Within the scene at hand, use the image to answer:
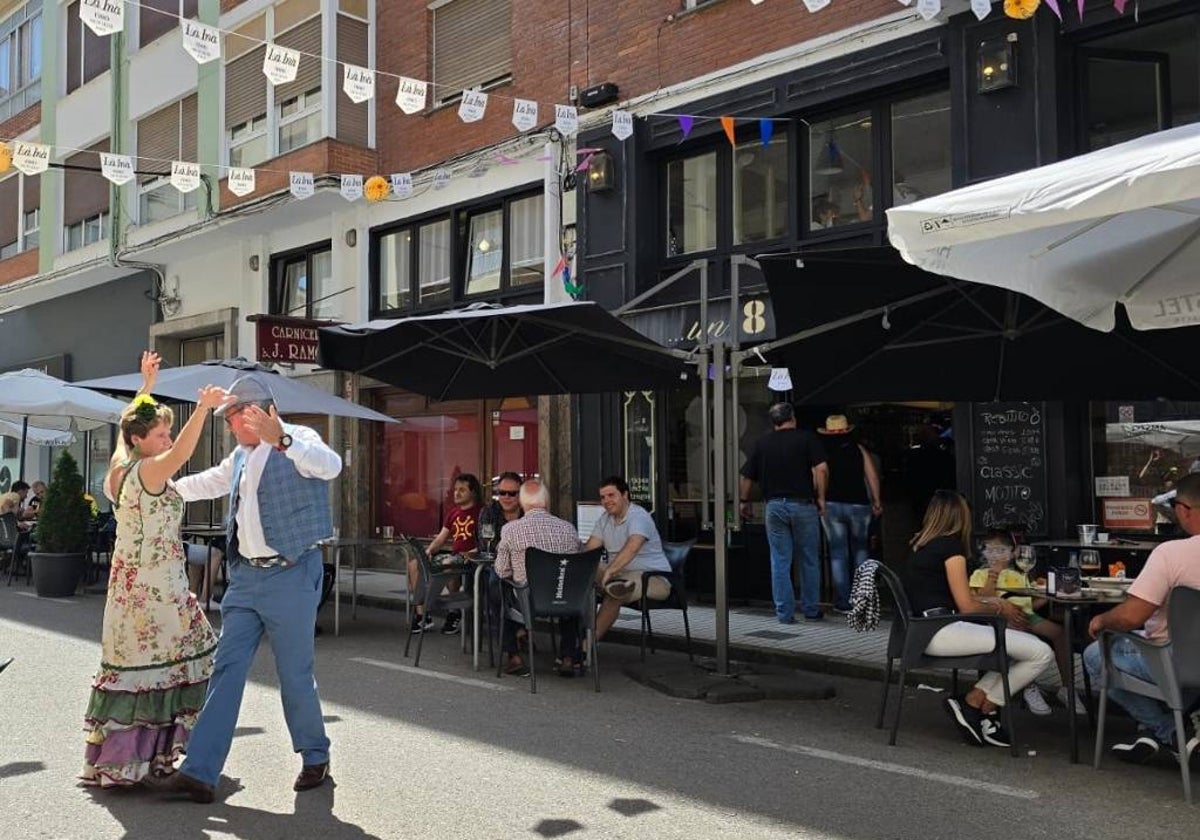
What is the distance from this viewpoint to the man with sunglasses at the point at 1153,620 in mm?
5043

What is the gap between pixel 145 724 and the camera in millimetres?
4832

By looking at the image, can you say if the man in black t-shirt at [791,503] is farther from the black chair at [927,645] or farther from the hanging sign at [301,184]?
the hanging sign at [301,184]

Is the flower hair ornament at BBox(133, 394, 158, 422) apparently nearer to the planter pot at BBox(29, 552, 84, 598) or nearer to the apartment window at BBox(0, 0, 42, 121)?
the planter pot at BBox(29, 552, 84, 598)

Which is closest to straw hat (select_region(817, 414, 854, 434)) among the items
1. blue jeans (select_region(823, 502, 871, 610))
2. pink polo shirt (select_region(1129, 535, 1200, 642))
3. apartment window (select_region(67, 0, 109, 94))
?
blue jeans (select_region(823, 502, 871, 610))

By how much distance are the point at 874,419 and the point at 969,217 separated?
627 cm

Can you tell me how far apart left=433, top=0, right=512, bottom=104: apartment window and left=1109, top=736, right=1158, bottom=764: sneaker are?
11116 mm

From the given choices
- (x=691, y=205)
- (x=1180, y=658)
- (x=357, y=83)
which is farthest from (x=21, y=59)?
(x=1180, y=658)

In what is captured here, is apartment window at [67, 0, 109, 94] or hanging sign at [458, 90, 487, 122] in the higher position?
apartment window at [67, 0, 109, 94]

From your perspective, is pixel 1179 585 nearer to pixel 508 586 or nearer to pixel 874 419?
pixel 508 586

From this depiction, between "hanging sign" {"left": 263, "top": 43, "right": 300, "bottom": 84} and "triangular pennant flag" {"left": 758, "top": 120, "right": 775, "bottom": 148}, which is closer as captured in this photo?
"hanging sign" {"left": 263, "top": 43, "right": 300, "bottom": 84}

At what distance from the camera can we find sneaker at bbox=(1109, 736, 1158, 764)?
5.35 m

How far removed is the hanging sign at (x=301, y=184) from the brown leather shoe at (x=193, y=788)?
1070cm

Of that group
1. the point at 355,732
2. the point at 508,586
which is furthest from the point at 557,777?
the point at 508,586

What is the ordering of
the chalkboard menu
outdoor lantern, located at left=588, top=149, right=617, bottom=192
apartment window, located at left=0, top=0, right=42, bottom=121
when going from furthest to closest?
apartment window, located at left=0, top=0, right=42, bottom=121, outdoor lantern, located at left=588, top=149, right=617, bottom=192, the chalkboard menu
